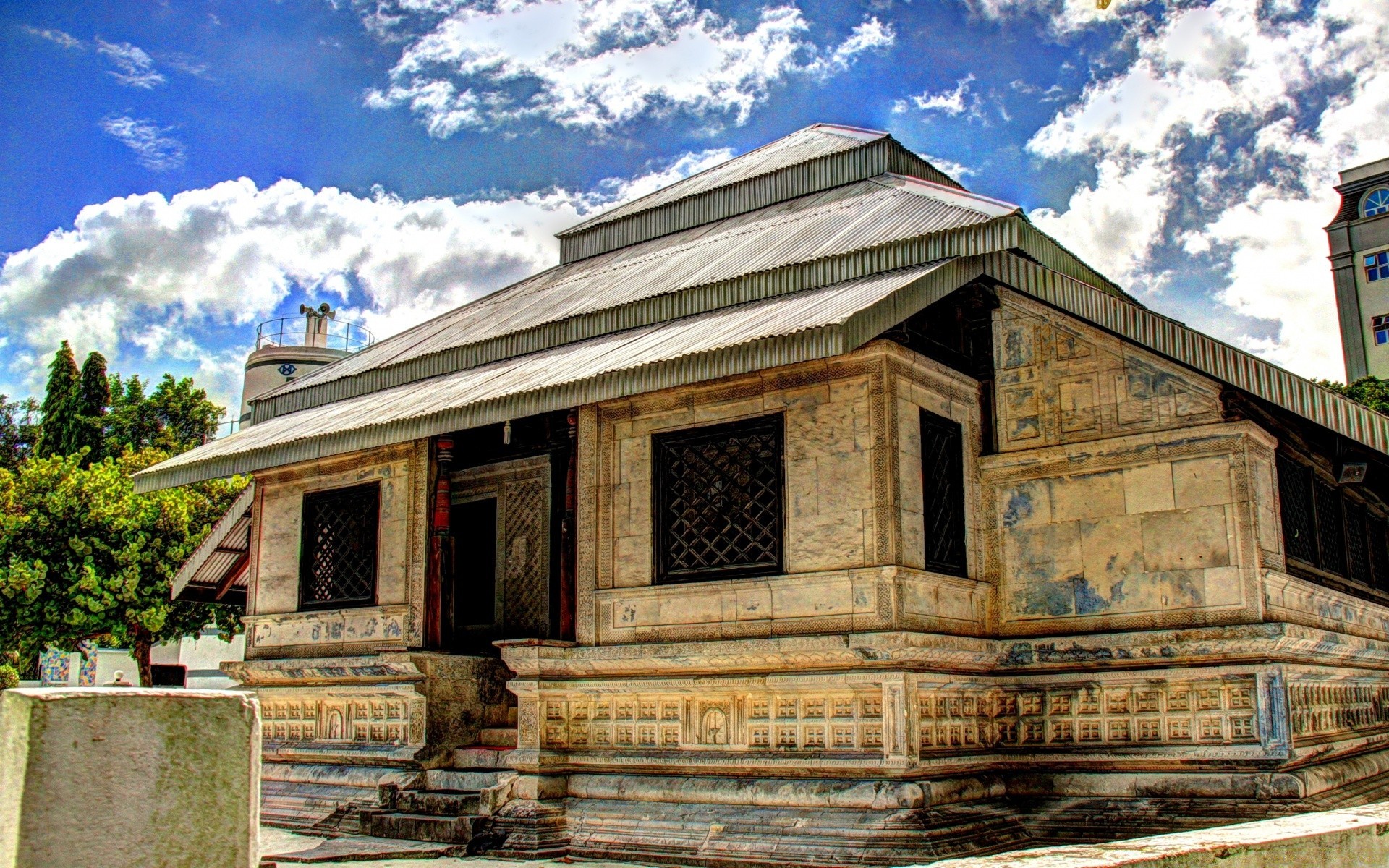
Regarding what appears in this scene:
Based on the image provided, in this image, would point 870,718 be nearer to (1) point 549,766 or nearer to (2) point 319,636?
(1) point 549,766

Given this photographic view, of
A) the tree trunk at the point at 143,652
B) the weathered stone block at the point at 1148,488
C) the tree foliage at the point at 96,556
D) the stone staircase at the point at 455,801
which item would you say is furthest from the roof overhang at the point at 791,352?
the tree trunk at the point at 143,652

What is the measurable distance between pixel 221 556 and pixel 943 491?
11.0m

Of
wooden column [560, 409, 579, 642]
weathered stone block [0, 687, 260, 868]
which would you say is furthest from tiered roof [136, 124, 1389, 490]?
weathered stone block [0, 687, 260, 868]

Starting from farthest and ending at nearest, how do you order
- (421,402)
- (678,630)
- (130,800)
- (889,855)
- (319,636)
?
(319,636)
(421,402)
(678,630)
(889,855)
(130,800)

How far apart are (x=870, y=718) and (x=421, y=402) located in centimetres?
557

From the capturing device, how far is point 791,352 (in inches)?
340

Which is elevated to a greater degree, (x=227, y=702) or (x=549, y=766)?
(x=227, y=702)

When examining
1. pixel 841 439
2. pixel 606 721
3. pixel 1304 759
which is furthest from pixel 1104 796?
pixel 606 721

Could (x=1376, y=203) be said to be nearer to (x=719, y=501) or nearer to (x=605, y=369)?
(x=719, y=501)

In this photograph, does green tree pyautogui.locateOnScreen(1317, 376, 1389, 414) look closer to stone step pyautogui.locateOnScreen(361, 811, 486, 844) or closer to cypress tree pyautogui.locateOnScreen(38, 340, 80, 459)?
stone step pyautogui.locateOnScreen(361, 811, 486, 844)

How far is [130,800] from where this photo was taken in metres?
2.74

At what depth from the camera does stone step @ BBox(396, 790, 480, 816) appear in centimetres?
1091

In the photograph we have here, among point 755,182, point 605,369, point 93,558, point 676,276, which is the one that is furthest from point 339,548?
point 93,558

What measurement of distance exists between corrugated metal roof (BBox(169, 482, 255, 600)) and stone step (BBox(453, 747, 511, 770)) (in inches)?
234
